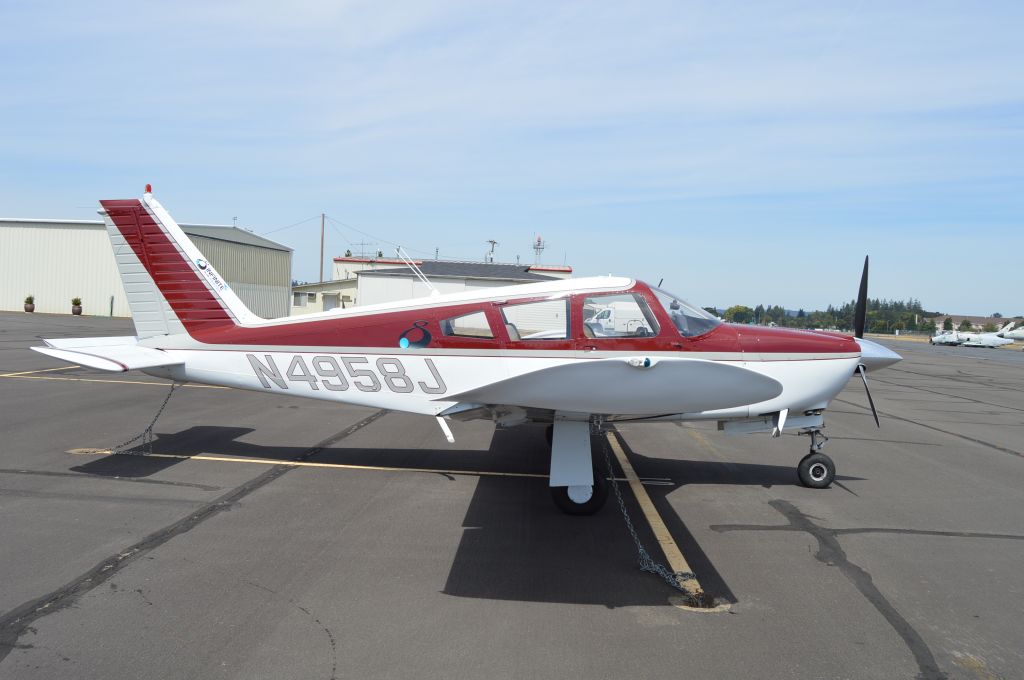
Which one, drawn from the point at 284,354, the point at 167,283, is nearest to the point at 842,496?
the point at 284,354

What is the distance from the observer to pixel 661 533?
5.55m

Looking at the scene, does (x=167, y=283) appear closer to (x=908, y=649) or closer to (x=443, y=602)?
(x=443, y=602)

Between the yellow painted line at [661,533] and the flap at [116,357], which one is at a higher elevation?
the flap at [116,357]

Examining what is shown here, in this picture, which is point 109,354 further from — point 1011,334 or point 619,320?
point 1011,334

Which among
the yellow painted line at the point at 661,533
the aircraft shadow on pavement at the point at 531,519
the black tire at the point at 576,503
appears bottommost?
the aircraft shadow on pavement at the point at 531,519

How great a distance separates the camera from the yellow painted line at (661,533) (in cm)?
451

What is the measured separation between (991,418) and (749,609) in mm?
12879

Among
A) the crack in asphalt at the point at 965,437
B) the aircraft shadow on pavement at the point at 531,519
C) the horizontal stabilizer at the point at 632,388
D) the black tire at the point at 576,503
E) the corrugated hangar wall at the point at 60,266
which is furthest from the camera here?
the corrugated hangar wall at the point at 60,266

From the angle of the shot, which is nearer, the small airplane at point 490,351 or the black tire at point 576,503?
the black tire at point 576,503

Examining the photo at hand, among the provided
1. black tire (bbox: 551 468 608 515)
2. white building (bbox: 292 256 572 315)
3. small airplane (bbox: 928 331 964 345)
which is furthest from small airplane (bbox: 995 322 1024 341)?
black tire (bbox: 551 468 608 515)

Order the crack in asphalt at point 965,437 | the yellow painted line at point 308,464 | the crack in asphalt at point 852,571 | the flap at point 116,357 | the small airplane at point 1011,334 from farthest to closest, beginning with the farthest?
the small airplane at point 1011,334, the crack in asphalt at point 965,437, the yellow painted line at point 308,464, the flap at point 116,357, the crack in asphalt at point 852,571

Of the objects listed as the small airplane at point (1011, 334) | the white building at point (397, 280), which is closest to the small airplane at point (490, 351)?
the white building at point (397, 280)

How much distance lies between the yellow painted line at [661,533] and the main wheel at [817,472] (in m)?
1.90

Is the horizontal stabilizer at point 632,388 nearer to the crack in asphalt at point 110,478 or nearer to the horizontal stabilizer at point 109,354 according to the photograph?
the crack in asphalt at point 110,478
